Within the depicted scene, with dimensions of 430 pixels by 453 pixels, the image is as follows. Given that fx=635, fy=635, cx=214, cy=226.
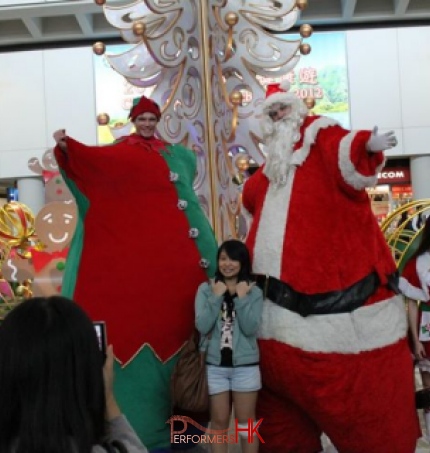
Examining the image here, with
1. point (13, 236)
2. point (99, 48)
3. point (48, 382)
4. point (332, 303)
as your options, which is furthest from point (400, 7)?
point (48, 382)

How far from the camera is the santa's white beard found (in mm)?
2365

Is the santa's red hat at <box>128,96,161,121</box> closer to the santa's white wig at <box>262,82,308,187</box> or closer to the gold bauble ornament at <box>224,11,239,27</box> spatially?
the santa's white wig at <box>262,82,308,187</box>

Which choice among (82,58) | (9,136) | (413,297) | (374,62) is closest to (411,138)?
(374,62)

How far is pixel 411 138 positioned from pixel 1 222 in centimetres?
745

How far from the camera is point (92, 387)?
1024 mm

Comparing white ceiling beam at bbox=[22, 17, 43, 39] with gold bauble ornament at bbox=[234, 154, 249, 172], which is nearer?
gold bauble ornament at bbox=[234, 154, 249, 172]

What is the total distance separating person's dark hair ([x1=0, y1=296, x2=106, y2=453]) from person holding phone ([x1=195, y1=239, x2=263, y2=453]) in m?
1.27

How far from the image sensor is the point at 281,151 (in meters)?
2.38

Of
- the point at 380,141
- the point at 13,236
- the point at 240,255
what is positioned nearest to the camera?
the point at 380,141

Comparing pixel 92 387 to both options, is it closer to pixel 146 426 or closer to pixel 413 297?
pixel 146 426

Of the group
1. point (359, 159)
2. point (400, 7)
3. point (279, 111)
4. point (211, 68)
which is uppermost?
point (400, 7)

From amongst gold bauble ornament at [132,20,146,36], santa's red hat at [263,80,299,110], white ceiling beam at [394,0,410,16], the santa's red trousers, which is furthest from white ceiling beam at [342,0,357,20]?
the santa's red trousers

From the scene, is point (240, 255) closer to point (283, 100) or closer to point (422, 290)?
point (283, 100)

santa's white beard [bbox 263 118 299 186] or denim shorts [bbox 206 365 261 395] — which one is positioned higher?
santa's white beard [bbox 263 118 299 186]
